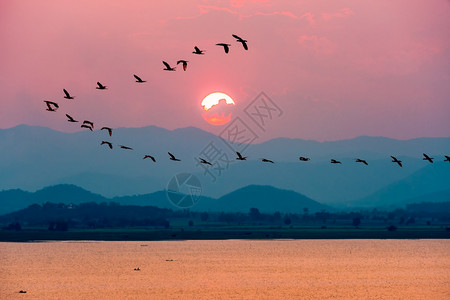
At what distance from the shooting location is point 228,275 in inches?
4569

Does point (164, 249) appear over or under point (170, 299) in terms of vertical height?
over

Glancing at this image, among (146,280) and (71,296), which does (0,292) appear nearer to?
(71,296)

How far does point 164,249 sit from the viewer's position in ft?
636

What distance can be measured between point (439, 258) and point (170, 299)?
91095 mm

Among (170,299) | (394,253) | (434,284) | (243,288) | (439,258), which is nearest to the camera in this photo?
(170,299)

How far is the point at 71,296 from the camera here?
3519 inches

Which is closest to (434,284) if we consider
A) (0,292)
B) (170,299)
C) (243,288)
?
(243,288)

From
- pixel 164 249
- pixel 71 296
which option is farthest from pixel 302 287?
pixel 164 249

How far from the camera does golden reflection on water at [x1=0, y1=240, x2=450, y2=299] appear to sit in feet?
303

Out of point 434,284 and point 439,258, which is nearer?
point 434,284

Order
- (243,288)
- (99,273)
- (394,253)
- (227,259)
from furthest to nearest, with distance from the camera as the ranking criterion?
(394,253) → (227,259) → (99,273) → (243,288)

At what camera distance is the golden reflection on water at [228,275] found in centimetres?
9250

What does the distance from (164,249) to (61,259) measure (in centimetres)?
4114

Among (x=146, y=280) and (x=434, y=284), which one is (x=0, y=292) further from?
(x=434, y=284)
